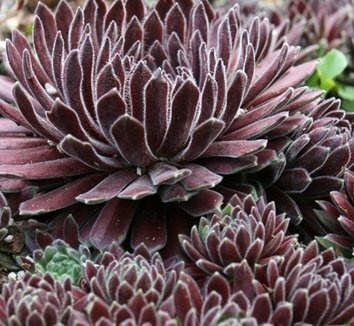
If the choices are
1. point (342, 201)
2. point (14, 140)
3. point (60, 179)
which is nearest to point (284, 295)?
point (342, 201)

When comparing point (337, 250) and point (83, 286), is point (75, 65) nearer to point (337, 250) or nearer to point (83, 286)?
point (83, 286)

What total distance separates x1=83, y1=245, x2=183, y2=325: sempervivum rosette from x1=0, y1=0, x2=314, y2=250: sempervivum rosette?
10cm

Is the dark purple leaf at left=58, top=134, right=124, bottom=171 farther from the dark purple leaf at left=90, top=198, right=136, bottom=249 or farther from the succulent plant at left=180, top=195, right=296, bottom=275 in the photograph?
the succulent plant at left=180, top=195, right=296, bottom=275

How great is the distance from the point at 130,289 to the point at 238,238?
23cm

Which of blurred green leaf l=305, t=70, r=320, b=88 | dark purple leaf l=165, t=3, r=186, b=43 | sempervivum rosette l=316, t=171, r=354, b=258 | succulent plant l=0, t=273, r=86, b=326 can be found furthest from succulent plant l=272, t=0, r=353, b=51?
succulent plant l=0, t=273, r=86, b=326

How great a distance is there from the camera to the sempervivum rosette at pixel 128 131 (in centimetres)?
128

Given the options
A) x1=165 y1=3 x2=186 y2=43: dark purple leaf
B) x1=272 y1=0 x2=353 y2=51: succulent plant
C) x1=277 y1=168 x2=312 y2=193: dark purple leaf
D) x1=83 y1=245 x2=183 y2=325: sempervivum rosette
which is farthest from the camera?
x1=272 y1=0 x2=353 y2=51: succulent plant

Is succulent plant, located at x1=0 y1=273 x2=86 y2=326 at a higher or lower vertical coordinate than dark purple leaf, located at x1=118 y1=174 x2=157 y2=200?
lower

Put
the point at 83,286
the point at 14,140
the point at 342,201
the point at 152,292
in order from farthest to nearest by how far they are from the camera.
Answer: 1. the point at 14,140
2. the point at 342,201
3. the point at 83,286
4. the point at 152,292

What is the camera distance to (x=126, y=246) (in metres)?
1.39

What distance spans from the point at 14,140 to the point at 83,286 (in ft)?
1.40

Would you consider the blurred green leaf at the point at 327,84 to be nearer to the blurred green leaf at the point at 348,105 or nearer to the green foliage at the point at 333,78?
the green foliage at the point at 333,78

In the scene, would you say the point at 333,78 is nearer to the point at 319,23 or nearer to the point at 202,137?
the point at 319,23

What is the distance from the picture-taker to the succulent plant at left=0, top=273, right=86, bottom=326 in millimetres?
1044
